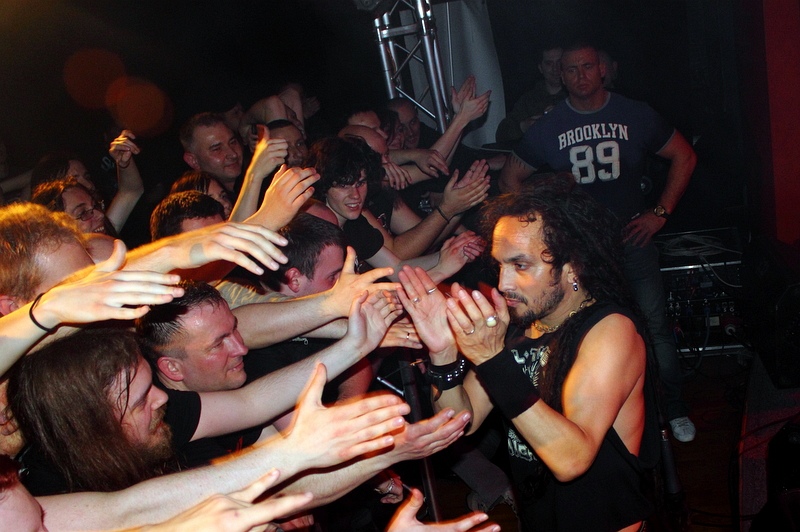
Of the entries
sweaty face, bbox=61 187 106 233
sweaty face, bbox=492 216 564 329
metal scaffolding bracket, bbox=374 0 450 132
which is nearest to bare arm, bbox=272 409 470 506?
sweaty face, bbox=492 216 564 329

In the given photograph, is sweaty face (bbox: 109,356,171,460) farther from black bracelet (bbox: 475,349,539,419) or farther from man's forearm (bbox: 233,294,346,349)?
black bracelet (bbox: 475,349,539,419)

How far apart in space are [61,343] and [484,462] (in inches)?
86.5

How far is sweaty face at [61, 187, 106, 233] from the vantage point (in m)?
3.33

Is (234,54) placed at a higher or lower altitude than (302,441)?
higher

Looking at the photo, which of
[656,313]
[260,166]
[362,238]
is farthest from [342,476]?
[656,313]

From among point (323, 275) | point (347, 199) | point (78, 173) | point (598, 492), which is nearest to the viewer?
point (598, 492)

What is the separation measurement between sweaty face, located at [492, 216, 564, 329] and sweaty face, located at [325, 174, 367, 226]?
→ 57.9 inches

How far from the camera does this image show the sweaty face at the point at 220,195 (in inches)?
139

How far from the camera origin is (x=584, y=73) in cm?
415

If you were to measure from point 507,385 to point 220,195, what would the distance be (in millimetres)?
2224

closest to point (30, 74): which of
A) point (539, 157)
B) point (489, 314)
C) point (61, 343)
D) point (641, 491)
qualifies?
point (539, 157)

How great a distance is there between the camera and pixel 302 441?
1600 mm

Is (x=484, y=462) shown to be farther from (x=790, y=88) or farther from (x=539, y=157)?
(x=790, y=88)

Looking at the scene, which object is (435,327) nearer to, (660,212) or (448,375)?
(448,375)
